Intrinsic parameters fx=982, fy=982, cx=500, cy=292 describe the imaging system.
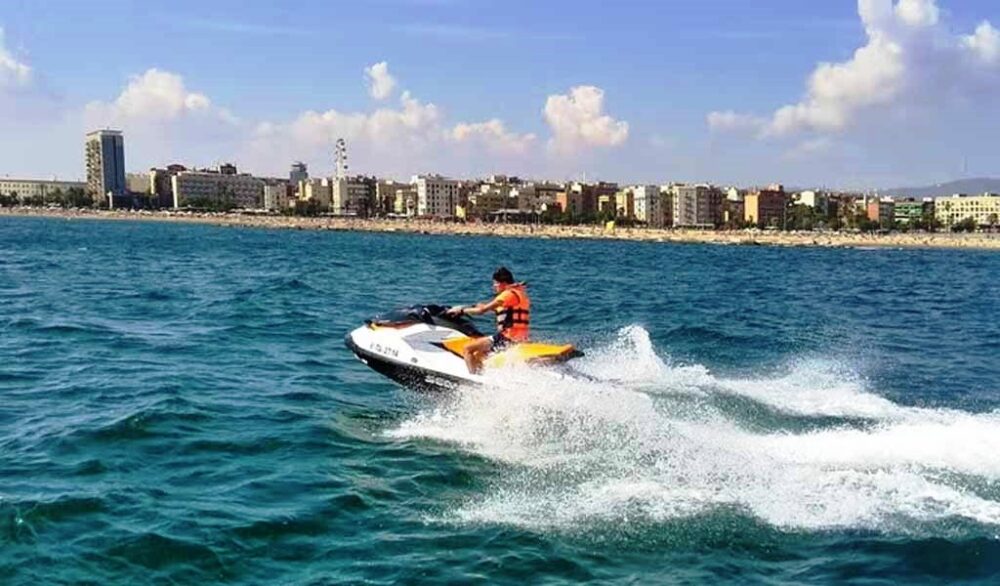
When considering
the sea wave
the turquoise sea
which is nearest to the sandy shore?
the turquoise sea

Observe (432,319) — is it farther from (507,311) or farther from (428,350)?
(507,311)

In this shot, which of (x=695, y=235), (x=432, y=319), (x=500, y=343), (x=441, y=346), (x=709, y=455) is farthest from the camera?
(x=695, y=235)

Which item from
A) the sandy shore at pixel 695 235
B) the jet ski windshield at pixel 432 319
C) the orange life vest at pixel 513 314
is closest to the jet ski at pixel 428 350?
the jet ski windshield at pixel 432 319

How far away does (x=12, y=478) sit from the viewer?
10898 millimetres

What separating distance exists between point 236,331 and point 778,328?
1507 centimetres

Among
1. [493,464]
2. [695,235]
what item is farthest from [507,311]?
[695,235]

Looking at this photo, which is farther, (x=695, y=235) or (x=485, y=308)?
(x=695, y=235)

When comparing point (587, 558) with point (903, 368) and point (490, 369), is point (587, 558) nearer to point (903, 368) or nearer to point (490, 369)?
point (490, 369)

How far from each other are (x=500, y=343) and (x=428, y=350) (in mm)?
1147

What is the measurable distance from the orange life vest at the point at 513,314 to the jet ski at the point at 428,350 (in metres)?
0.37

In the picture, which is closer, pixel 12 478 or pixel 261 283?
pixel 12 478

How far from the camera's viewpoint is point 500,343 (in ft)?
47.7

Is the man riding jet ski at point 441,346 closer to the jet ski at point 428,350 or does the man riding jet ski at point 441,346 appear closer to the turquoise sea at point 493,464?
the jet ski at point 428,350

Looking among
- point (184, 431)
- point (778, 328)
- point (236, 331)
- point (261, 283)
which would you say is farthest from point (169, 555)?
point (261, 283)
